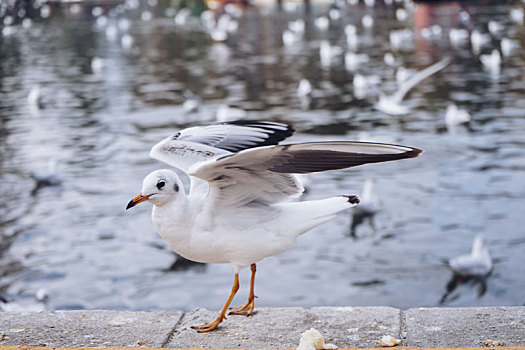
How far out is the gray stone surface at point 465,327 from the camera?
3.82 meters

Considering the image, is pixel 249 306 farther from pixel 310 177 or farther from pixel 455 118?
pixel 455 118

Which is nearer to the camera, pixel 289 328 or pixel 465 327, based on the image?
pixel 465 327

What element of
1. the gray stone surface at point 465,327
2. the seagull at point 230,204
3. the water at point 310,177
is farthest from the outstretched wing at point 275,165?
the water at point 310,177

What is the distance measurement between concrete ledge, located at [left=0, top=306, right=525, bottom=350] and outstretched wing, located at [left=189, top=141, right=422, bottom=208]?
70 centimetres

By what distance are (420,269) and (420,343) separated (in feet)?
14.8

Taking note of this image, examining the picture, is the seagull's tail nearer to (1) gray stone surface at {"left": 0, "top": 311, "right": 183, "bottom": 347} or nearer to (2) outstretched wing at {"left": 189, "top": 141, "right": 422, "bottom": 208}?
(2) outstretched wing at {"left": 189, "top": 141, "right": 422, "bottom": 208}

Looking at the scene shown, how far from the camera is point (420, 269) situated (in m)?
8.29

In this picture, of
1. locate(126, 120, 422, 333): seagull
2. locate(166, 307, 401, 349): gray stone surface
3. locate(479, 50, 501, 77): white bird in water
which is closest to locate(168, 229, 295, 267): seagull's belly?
locate(126, 120, 422, 333): seagull

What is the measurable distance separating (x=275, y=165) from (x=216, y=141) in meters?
0.73

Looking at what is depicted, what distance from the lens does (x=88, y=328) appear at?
4223mm

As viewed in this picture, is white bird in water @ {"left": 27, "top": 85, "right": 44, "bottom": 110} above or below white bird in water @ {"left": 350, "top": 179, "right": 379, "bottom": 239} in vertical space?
above

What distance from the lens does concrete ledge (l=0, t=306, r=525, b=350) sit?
12.8 feet

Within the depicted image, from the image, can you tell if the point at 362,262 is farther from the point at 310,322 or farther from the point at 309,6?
the point at 309,6

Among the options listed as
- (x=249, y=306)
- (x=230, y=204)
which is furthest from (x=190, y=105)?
(x=230, y=204)
